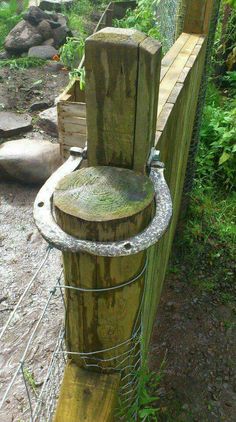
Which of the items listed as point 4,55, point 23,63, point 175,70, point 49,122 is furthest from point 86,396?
point 4,55

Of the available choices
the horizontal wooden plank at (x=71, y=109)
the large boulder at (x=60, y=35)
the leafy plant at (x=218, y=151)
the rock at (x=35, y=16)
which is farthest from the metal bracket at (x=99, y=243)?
the rock at (x=35, y=16)

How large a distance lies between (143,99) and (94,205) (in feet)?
0.99

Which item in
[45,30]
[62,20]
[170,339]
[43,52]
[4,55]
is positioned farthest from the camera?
[62,20]

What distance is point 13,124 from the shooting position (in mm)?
6074

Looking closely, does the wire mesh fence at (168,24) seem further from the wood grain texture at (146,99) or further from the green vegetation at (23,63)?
the green vegetation at (23,63)

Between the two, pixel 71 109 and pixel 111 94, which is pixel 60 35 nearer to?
pixel 71 109

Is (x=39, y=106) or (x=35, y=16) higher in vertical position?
(x=35, y=16)

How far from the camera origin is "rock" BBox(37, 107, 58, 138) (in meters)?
5.95

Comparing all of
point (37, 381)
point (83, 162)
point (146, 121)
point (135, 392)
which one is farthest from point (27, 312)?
point (146, 121)

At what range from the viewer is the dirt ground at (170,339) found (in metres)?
2.77

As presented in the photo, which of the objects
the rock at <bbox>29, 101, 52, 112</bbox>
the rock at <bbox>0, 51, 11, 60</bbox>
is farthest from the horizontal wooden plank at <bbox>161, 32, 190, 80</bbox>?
the rock at <bbox>0, 51, 11, 60</bbox>

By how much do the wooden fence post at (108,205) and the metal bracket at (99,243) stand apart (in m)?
A: 0.02

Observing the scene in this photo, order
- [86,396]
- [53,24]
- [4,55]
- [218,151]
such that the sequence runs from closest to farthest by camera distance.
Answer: [86,396], [218,151], [4,55], [53,24]

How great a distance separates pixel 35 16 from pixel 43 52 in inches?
68.4
